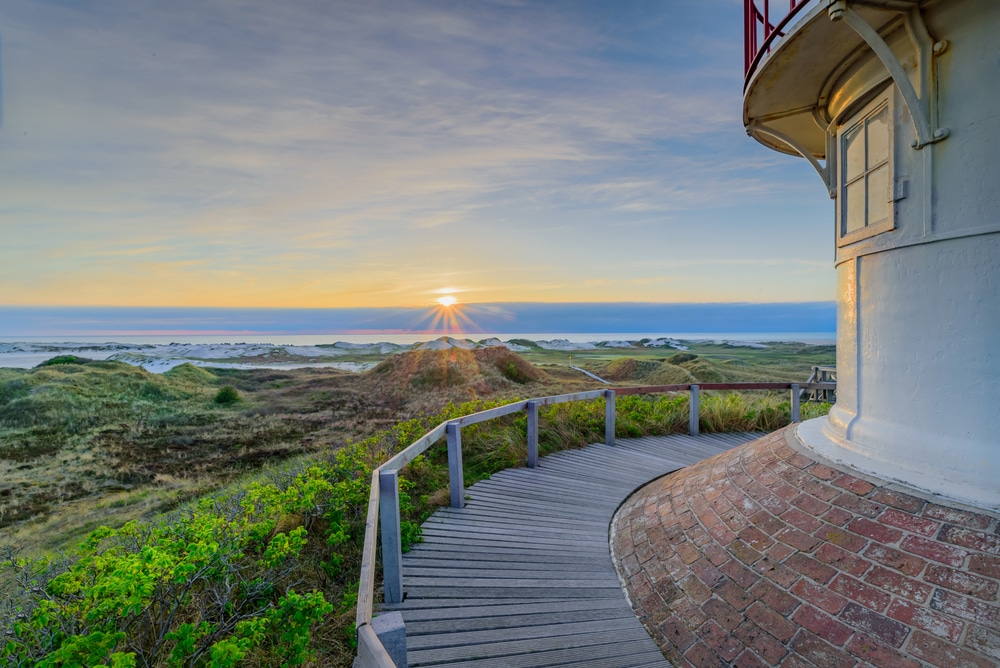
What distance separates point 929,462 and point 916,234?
64.8 inches

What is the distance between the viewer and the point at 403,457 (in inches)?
177

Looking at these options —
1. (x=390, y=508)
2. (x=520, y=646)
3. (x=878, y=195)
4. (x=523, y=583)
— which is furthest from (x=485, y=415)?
(x=878, y=195)

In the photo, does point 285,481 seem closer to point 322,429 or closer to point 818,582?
point 818,582

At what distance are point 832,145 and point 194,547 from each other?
22.5 feet

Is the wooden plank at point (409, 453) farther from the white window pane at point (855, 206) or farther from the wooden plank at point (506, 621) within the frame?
the white window pane at point (855, 206)

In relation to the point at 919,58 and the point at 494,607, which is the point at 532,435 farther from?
the point at 919,58

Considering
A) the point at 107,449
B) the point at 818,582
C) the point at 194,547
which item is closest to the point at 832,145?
the point at 818,582

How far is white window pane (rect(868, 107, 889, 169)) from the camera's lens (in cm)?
386

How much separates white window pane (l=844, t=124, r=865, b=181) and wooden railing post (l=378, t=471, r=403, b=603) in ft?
16.0

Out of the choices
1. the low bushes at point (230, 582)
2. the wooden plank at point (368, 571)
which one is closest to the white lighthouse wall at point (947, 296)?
the wooden plank at point (368, 571)

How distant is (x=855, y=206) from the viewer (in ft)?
14.1

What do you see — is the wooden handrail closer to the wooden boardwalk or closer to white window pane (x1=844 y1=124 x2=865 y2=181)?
the wooden boardwalk

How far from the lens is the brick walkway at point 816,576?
257cm

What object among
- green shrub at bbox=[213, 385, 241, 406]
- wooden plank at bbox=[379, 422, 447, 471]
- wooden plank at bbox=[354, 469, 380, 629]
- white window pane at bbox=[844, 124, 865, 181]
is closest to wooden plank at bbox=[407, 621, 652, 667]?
wooden plank at bbox=[354, 469, 380, 629]
